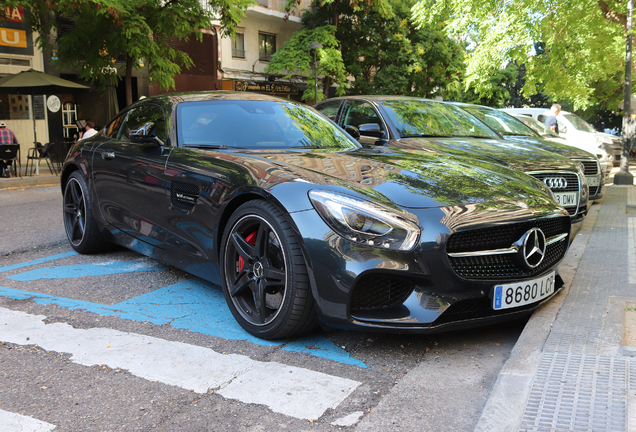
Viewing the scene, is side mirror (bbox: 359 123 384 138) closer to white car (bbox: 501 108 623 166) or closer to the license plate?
the license plate

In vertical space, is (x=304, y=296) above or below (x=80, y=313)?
above

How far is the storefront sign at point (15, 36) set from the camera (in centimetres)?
1709

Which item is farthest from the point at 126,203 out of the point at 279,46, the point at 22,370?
the point at 279,46

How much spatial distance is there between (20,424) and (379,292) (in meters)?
1.68

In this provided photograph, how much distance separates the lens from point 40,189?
39.4 feet

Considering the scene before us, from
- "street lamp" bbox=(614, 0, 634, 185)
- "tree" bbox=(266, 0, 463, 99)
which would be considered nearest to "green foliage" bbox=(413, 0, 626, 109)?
"street lamp" bbox=(614, 0, 634, 185)

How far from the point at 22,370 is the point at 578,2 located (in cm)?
1262

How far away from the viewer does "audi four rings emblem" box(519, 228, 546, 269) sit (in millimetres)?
3156

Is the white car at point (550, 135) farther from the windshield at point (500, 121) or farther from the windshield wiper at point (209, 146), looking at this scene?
the windshield wiper at point (209, 146)

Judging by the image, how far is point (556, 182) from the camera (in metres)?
6.41

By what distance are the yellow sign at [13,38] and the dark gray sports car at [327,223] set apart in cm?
1541

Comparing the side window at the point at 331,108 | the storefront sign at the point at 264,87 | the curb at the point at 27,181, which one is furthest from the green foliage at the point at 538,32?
the storefront sign at the point at 264,87

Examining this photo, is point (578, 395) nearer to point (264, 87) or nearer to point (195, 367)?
point (195, 367)

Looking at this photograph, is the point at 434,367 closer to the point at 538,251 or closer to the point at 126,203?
the point at 538,251
